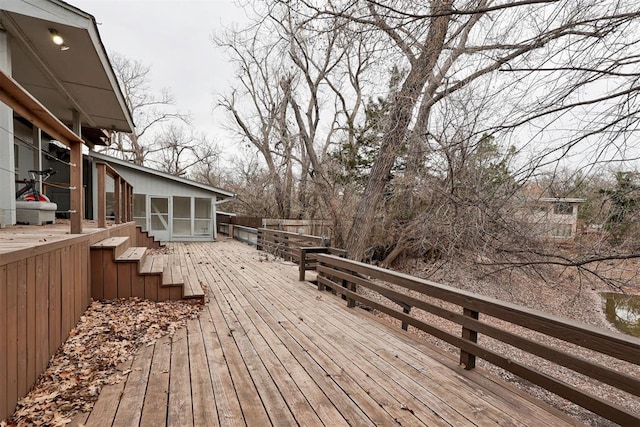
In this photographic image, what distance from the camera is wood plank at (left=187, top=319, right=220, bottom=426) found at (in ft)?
6.36

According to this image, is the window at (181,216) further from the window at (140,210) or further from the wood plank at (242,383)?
the wood plank at (242,383)

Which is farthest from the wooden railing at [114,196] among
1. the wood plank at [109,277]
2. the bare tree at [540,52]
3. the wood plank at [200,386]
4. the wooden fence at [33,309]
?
the bare tree at [540,52]

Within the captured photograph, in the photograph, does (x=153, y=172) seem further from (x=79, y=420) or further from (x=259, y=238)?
(x=79, y=420)

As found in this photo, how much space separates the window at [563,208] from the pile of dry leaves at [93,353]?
195 inches

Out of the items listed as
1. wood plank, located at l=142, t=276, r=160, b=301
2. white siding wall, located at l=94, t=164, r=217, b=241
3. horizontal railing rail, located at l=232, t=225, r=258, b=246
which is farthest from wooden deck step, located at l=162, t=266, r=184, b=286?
white siding wall, located at l=94, t=164, r=217, b=241

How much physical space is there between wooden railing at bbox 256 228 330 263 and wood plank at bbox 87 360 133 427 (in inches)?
191

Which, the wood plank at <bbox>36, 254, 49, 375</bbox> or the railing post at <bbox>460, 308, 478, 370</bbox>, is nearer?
the wood plank at <bbox>36, 254, 49, 375</bbox>

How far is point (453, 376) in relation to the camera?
2.55m

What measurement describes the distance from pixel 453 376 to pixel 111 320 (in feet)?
→ 11.5

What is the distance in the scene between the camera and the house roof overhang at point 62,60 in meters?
4.41

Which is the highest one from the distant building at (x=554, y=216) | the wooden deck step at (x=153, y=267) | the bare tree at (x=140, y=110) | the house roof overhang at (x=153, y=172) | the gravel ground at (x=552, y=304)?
the bare tree at (x=140, y=110)

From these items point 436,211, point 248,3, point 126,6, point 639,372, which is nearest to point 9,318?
point 248,3

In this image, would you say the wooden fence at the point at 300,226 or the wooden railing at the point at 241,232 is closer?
the wooden fence at the point at 300,226

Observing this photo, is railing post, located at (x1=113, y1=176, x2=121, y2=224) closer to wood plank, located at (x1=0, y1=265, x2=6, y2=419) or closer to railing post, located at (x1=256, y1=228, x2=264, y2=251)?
wood plank, located at (x1=0, y1=265, x2=6, y2=419)
